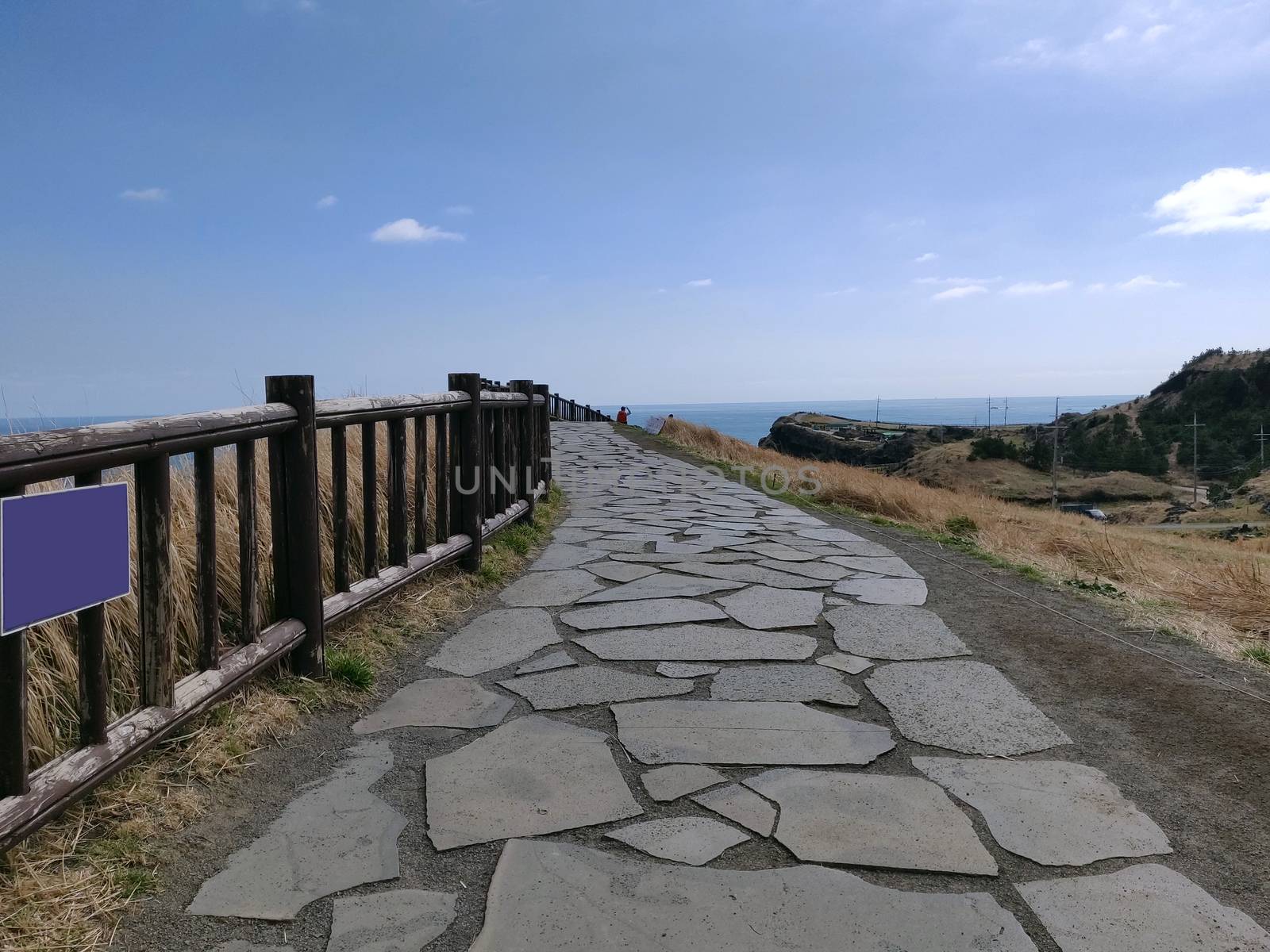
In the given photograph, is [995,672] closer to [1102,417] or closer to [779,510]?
[779,510]

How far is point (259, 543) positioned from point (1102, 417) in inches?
3947

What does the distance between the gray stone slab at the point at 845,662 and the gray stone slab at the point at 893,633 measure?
3.2 inches

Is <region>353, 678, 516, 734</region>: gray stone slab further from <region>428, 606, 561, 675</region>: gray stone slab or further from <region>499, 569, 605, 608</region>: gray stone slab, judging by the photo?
<region>499, 569, 605, 608</region>: gray stone slab

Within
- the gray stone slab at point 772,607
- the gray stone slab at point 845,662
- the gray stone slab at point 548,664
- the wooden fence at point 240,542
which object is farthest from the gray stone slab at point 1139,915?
the wooden fence at point 240,542

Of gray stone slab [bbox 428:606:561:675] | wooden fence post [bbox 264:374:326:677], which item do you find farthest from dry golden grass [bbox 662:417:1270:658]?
wooden fence post [bbox 264:374:326:677]

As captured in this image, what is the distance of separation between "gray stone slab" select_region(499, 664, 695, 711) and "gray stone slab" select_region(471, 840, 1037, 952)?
3.72 feet

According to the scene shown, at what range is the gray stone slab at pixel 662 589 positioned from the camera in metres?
5.00

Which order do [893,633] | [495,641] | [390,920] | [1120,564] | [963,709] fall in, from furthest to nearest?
[1120,564] < [893,633] < [495,641] < [963,709] < [390,920]

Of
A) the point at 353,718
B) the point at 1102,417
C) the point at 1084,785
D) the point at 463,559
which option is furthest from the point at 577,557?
the point at 1102,417

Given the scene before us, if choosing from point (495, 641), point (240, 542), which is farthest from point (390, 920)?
point (495, 641)

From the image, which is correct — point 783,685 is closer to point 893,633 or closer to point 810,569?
point 893,633

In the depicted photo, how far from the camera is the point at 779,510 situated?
9.07 m

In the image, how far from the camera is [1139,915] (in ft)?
6.63

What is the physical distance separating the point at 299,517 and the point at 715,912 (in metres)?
2.16
